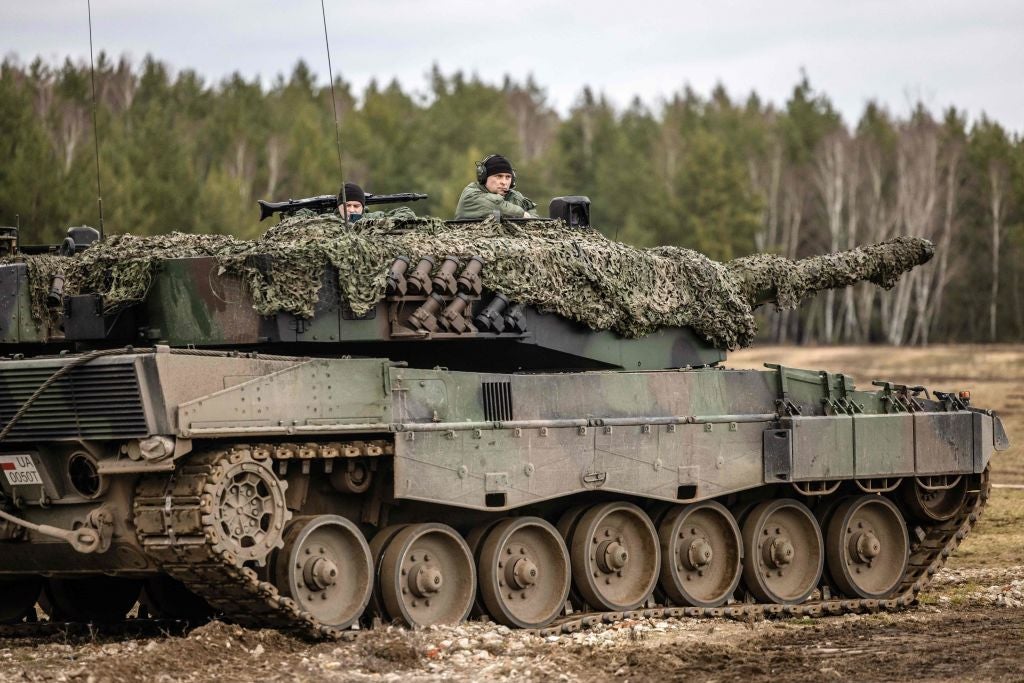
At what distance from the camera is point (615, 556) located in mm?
16500

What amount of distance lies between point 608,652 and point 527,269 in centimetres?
362

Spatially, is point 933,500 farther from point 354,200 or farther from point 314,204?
point 314,204

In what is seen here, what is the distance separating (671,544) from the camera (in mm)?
16969

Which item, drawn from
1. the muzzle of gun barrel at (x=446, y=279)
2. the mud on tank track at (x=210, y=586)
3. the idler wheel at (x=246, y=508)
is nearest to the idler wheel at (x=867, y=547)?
the mud on tank track at (x=210, y=586)

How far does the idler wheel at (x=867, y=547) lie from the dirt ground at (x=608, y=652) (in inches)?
28.8

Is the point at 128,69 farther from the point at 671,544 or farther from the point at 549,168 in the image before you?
the point at 671,544

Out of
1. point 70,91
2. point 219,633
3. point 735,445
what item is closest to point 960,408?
point 735,445

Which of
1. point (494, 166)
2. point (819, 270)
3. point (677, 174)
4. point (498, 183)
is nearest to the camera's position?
point (494, 166)

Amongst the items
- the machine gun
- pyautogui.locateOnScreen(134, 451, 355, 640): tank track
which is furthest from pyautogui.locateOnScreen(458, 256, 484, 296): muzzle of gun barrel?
pyautogui.locateOnScreen(134, 451, 355, 640): tank track

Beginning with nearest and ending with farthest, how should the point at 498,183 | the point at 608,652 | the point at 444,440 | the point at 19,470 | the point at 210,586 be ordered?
the point at 210,586 < the point at 608,652 < the point at 19,470 < the point at 444,440 < the point at 498,183

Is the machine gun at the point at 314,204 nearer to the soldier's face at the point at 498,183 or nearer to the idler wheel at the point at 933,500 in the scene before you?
the soldier's face at the point at 498,183

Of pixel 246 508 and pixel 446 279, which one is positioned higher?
pixel 446 279

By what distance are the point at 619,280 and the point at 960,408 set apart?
4516 mm

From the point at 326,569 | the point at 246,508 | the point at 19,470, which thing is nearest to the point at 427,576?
the point at 326,569
